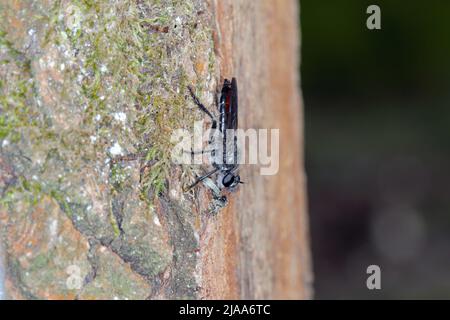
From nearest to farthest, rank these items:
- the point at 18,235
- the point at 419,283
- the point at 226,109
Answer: the point at 18,235, the point at 226,109, the point at 419,283

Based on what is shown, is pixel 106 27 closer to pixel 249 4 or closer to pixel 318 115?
pixel 249 4

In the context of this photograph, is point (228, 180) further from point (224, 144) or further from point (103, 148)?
point (103, 148)

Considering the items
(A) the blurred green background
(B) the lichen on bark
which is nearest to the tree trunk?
(B) the lichen on bark

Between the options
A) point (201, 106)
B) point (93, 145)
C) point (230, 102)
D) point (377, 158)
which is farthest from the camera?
point (377, 158)

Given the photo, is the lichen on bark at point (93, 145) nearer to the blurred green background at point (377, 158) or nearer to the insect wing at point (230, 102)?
the insect wing at point (230, 102)

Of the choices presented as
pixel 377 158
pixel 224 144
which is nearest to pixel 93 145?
pixel 224 144

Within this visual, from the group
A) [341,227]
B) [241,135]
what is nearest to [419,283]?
[341,227]

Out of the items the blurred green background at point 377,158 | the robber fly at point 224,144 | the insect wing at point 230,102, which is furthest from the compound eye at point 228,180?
the blurred green background at point 377,158
